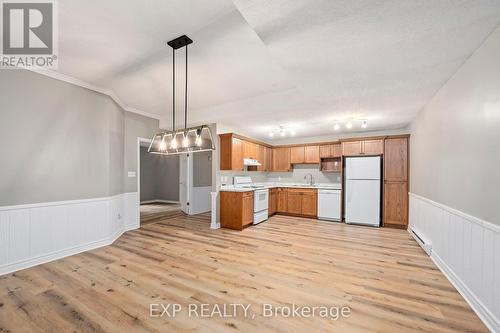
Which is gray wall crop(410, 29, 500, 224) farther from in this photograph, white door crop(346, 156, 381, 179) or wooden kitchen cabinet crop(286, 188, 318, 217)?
wooden kitchen cabinet crop(286, 188, 318, 217)

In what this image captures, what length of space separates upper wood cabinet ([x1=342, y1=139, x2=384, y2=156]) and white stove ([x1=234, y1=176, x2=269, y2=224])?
8.15 ft

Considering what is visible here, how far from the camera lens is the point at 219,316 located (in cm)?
186

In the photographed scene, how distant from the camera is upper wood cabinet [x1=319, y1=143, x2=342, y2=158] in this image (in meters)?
6.06

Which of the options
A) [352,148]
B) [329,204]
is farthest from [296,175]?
[352,148]

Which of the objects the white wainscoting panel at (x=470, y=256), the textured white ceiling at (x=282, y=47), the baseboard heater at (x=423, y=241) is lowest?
the baseboard heater at (x=423, y=241)

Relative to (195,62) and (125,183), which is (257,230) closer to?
(125,183)

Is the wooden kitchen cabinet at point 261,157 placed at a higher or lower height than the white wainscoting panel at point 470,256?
higher

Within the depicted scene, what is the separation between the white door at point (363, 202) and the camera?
512 centimetres

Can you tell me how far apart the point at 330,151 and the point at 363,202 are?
1.74 metres

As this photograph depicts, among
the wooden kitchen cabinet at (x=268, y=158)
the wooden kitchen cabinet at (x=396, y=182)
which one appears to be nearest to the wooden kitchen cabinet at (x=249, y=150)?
the wooden kitchen cabinet at (x=268, y=158)

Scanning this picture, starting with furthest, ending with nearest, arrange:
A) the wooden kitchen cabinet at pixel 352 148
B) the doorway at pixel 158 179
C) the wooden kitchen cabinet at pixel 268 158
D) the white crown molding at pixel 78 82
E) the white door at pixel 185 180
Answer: the doorway at pixel 158 179, the wooden kitchen cabinet at pixel 268 158, the white door at pixel 185 180, the wooden kitchen cabinet at pixel 352 148, the white crown molding at pixel 78 82

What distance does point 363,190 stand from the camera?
207 inches

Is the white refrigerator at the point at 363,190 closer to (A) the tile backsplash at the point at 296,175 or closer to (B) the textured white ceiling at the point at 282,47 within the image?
(A) the tile backsplash at the point at 296,175

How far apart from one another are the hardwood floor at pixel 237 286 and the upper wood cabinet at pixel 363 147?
2335mm
